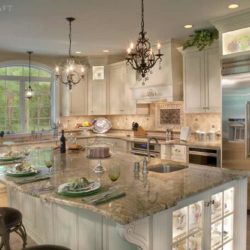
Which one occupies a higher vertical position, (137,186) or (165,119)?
(165,119)

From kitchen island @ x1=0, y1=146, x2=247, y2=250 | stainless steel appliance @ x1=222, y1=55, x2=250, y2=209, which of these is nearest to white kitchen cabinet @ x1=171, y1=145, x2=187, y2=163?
stainless steel appliance @ x1=222, y1=55, x2=250, y2=209

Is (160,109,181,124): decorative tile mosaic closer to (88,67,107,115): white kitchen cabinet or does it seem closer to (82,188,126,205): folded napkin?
(88,67,107,115): white kitchen cabinet

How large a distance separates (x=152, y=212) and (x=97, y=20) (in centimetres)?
317

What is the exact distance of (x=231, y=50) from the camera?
3.87m

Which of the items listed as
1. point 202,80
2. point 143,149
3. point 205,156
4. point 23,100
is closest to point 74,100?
point 23,100

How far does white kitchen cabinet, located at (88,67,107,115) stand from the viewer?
6555 mm

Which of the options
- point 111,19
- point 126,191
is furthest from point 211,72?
point 126,191

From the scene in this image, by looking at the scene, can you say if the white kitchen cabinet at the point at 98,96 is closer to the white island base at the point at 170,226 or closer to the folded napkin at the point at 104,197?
the white island base at the point at 170,226

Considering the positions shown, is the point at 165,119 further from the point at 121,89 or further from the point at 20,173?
the point at 20,173

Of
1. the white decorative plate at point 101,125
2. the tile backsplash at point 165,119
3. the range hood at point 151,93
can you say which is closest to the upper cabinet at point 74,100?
the tile backsplash at point 165,119

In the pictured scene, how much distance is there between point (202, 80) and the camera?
4.56 metres

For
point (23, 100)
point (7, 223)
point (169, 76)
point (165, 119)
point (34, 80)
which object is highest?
point (34, 80)

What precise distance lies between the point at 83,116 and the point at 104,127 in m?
0.61

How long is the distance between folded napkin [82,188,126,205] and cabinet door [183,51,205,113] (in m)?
3.15
